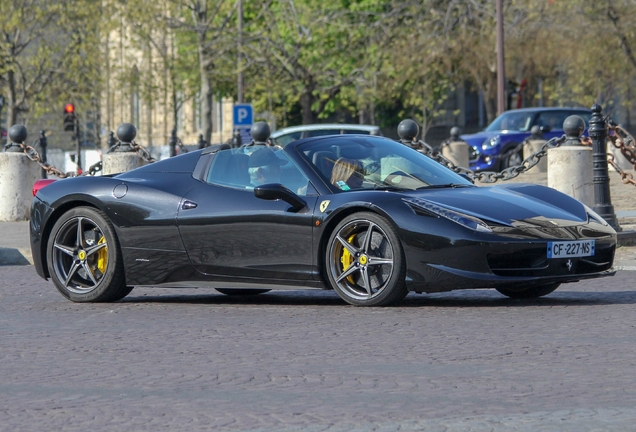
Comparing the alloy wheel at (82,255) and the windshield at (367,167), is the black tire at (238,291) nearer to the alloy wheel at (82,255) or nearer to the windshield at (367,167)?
the alloy wheel at (82,255)

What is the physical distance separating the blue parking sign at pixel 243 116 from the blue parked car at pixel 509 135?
23.1ft

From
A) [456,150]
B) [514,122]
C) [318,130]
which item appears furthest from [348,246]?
[514,122]

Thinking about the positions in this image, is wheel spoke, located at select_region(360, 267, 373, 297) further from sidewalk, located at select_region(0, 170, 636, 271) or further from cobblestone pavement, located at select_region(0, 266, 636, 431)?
sidewalk, located at select_region(0, 170, 636, 271)

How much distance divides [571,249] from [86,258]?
3.58m

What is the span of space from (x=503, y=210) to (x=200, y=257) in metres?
2.21

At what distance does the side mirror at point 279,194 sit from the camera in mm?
9172

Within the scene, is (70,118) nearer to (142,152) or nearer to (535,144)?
(535,144)

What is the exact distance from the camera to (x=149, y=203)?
32.2ft

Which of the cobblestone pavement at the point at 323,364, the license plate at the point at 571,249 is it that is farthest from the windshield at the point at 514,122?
the license plate at the point at 571,249

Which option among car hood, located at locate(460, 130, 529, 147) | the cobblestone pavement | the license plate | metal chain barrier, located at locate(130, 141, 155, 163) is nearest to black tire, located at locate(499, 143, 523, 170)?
car hood, located at locate(460, 130, 529, 147)

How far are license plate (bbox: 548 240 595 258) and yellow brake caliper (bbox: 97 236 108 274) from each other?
3328 millimetres

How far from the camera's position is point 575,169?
15289 millimetres

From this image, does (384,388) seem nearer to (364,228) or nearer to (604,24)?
(364,228)

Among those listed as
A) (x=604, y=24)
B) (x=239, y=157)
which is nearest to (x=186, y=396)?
(x=239, y=157)
